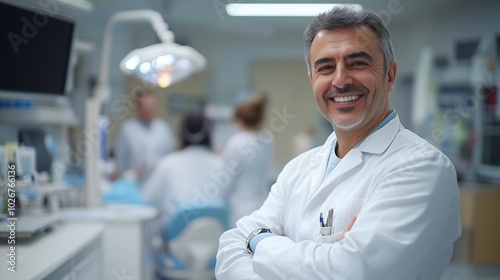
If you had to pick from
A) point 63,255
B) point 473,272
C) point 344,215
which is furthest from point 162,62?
point 473,272

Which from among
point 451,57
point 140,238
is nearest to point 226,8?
point 140,238

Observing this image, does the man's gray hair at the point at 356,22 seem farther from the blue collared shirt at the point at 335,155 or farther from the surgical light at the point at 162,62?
the surgical light at the point at 162,62

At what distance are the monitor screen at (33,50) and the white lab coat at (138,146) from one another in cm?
150

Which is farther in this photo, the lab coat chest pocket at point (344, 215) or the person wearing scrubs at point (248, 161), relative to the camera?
the person wearing scrubs at point (248, 161)

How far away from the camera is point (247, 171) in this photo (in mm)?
2664

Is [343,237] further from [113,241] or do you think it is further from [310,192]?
[113,241]

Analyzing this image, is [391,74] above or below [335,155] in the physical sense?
above

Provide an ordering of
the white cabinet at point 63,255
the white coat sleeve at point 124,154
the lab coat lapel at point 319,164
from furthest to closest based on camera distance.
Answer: the white coat sleeve at point 124,154 → the white cabinet at point 63,255 → the lab coat lapel at point 319,164

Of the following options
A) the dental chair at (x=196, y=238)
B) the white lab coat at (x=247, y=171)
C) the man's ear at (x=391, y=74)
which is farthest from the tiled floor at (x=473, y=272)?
the man's ear at (x=391, y=74)

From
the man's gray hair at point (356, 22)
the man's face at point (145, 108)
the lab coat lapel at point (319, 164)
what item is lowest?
the lab coat lapel at point (319, 164)

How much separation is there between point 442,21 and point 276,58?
5.06ft

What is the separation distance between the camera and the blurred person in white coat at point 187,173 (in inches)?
100

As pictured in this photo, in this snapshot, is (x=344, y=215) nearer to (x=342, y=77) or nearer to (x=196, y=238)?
(x=342, y=77)

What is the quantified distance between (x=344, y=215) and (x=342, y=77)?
1.06 feet
